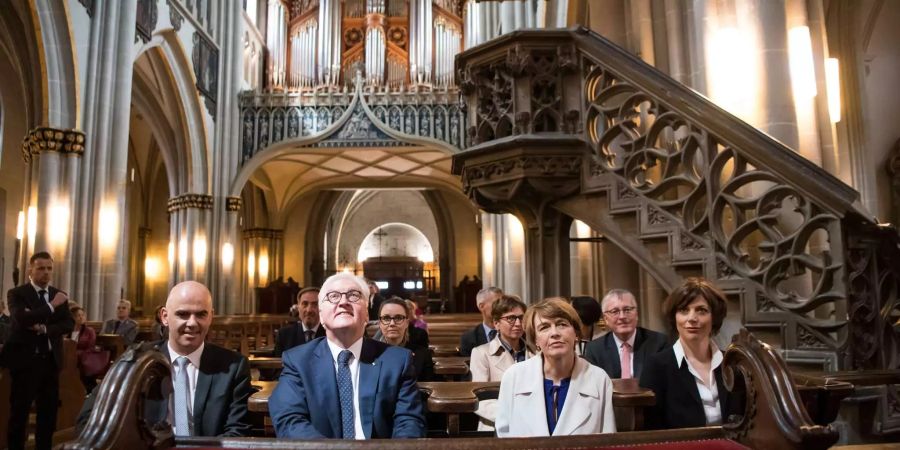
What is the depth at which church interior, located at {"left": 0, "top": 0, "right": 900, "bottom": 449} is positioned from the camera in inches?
134

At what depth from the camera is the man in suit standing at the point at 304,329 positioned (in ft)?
15.8

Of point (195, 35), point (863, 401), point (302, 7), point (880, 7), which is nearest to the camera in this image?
point (863, 401)

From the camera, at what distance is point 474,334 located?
495cm

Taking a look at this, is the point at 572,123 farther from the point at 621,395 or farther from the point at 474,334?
the point at 621,395

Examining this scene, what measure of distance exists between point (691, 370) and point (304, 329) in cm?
320

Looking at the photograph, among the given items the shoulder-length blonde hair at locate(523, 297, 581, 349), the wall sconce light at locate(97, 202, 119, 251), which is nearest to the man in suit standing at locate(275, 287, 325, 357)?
the shoulder-length blonde hair at locate(523, 297, 581, 349)

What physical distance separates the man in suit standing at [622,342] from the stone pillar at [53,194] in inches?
337

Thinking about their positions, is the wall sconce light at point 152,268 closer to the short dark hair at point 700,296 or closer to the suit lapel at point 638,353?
the suit lapel at point 638,353

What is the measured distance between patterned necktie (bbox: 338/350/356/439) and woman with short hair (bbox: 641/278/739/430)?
109cm

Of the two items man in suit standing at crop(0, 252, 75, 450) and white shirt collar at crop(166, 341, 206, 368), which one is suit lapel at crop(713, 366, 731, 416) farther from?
man in suit standing at crop(0, 252, 75, 450)

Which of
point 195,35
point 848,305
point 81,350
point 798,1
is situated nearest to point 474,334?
point 848,305

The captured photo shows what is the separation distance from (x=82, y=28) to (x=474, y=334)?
28.0ft

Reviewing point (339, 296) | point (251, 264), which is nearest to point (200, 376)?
point (339, 296)

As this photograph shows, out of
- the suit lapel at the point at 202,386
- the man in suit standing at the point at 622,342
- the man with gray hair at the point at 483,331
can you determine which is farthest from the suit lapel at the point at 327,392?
the man with gray hair at the point at 483,331
